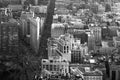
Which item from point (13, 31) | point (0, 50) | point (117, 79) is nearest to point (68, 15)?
point (13, 31)

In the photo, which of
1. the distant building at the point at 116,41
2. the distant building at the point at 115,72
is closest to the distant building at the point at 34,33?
the distant building at the point at 116,41

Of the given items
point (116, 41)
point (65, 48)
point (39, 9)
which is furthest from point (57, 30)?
point (39, 9)

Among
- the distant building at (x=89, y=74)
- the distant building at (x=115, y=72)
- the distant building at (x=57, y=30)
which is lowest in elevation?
the distant building at (x=115, y=72)

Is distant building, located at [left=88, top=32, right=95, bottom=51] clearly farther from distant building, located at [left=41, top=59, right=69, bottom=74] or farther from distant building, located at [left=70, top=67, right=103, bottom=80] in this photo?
distant building, located at [left=70, top=67, right=103, bottom=80]

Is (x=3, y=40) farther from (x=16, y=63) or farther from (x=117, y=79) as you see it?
(x=117, y=79)

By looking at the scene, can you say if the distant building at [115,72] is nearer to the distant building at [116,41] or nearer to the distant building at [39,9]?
the distant building at [116,41]

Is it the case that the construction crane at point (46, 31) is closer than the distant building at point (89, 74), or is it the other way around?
the distant building at point (89, 74)

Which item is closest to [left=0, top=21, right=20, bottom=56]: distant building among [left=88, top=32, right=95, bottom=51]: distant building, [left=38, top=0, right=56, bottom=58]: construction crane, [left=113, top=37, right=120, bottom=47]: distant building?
[left=38, top=0, right=56, bottom=58]: construction crane

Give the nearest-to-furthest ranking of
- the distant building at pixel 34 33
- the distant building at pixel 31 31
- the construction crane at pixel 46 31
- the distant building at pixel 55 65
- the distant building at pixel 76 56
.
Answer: the distant building at pixel 55 65 → the distant building at pixel 76 56 → the construction crane at pixel 46 31 → the distant building at pixel 34 33 → the distant building at pixel 31 31
